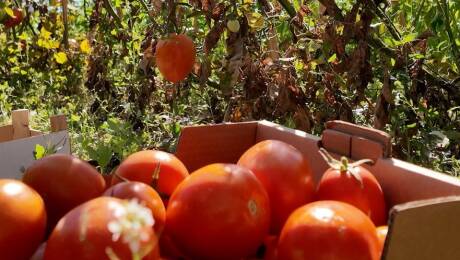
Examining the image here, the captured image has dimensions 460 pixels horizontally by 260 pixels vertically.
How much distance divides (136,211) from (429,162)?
1452 millimetres

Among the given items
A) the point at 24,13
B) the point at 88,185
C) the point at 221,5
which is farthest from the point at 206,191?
the point at 24,13

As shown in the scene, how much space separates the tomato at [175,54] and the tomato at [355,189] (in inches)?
33.9

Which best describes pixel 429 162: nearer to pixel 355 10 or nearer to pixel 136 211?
pixel 355 10

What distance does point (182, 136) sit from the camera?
44.3 inches

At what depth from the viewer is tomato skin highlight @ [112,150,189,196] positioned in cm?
90

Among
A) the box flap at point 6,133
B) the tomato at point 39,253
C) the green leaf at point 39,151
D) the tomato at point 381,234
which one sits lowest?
the box flap at point 6,133

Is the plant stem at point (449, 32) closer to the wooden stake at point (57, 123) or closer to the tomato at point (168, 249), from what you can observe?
the wooden stake at point (57, 123)

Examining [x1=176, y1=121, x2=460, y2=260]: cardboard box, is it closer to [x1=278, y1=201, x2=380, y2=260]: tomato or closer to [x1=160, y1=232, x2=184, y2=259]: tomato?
[x1=278, y1=201, x2=380, y2=260]: tomato

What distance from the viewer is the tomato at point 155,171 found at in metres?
0.89

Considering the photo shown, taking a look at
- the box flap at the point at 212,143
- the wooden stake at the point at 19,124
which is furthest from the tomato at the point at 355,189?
the wooden stake at the point at 19,124

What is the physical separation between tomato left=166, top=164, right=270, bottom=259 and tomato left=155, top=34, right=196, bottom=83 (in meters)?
0.91

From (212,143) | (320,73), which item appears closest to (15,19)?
(320,73)

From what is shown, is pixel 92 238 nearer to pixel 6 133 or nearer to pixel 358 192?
pixel 358 192

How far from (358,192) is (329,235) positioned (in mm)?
164
